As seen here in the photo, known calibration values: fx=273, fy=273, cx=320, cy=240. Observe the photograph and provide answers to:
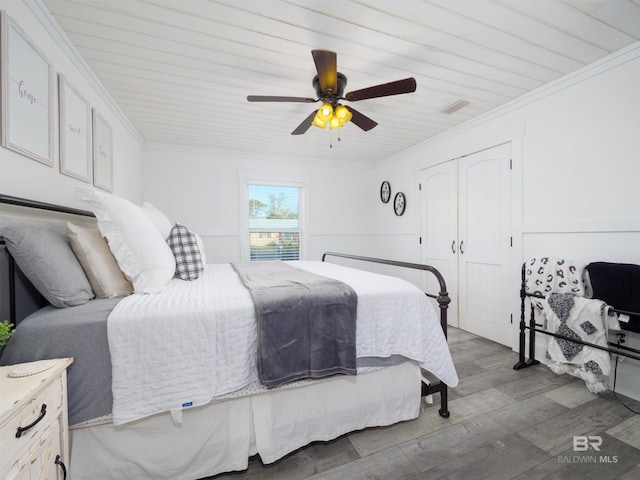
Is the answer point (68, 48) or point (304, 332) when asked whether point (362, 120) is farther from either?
point (68, 48)

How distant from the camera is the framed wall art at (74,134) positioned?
68.7 inches

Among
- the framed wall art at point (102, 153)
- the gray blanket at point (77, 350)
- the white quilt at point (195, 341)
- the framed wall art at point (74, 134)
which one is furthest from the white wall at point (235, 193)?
the gray blanket at point (77, 350)

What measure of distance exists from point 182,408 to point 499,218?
3.11 meters

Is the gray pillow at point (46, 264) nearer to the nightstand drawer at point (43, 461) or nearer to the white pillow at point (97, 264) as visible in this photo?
the white pillow at point (97, 264)

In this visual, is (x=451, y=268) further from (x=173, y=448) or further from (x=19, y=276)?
(x=19, y=276)

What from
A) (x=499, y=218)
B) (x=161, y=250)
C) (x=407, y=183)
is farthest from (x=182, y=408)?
(x=407, y=183)

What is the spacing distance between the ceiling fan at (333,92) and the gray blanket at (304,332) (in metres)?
1.33

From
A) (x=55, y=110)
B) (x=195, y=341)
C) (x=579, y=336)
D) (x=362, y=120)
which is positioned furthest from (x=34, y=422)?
(x=579, y=336)

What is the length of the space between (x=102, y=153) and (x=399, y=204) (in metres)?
3.62

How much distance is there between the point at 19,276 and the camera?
4.18ft

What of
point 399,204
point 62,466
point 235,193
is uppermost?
point 235,193

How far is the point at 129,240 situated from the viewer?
4.65 feet

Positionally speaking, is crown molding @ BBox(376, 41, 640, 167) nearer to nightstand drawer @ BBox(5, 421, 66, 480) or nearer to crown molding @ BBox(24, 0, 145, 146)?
crown molding @ BBox(24, 0, 145, 146)

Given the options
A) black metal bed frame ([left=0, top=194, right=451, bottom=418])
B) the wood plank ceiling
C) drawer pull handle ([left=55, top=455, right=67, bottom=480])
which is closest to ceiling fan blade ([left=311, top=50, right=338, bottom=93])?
the wood plank ceiling
